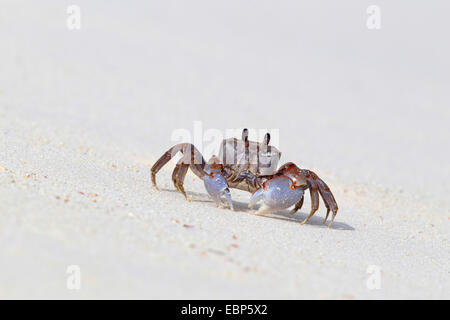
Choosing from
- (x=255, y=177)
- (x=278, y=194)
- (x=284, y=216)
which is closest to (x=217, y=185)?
(x=255, y=177)

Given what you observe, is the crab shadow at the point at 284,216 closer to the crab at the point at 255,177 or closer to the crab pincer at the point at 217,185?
the crab at the point at 255,177

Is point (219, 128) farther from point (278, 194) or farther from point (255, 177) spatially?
point (278, 194)

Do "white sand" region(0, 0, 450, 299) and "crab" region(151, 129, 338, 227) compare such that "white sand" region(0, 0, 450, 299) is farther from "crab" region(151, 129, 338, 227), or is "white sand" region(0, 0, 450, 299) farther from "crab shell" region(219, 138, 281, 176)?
"crab shell" region(219, 138, 281, 176)

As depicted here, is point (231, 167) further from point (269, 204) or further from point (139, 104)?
point (139, 104)

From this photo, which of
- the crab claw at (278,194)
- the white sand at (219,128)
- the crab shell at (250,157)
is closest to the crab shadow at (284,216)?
the white sand at (219,128)

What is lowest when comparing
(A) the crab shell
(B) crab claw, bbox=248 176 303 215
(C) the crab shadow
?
(C) the crab shadow

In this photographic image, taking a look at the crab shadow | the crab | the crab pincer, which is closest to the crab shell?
the crab

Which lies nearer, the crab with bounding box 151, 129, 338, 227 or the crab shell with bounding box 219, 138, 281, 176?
the crab with bounding box 151, 129, 338, 227
